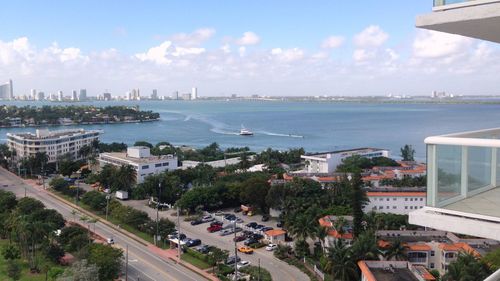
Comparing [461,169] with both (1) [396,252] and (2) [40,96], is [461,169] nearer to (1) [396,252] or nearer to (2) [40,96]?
(1) [396,252]

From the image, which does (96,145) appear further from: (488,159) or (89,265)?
(488,159)

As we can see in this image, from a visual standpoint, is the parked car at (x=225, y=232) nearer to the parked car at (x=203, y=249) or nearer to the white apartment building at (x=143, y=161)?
the parked car at (x=203, y=249)

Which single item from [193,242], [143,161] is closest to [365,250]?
[193,242]

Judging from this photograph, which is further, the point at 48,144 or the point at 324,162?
the point at 48,144

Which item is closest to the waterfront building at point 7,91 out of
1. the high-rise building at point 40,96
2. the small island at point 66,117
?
the high-rise building at point 40,96

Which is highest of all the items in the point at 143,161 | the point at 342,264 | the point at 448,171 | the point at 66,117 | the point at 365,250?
the point at 448,171
